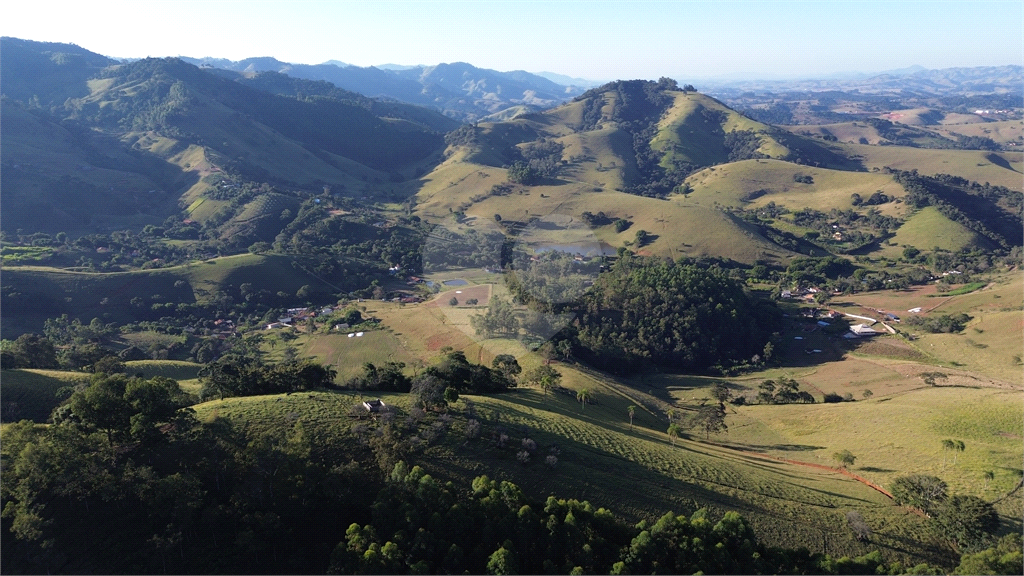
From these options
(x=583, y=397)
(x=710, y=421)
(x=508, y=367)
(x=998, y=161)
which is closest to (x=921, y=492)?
(x=710, y=421)

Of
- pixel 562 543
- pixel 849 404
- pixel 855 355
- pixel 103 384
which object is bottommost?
pixel 855 355

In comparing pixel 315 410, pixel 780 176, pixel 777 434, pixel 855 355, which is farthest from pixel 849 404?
pixel 780 176

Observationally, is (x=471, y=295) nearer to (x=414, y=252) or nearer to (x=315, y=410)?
(x=414, y=252)

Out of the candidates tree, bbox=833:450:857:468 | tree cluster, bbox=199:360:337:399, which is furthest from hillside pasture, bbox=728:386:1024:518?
tree cluster, bbox=199:360:337:399

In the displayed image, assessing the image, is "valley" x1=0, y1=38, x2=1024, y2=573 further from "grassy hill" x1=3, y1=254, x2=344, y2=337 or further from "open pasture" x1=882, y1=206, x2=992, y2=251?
"open pasture" x1=882, y1=206, x2=992, y2=251

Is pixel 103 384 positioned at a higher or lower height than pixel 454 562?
higher

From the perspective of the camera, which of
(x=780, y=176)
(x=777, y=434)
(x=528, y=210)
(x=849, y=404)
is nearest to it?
(x=777, y=434)

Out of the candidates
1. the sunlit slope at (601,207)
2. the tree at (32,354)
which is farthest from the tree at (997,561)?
the sunlit slope at (601,207)
